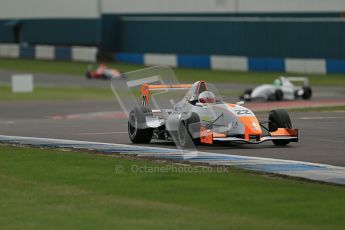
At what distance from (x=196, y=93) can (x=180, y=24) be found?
4185 cm

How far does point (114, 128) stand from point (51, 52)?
41.5 metres

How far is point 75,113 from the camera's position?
31953mm

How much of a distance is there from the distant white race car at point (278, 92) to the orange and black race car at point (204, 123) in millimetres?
18268

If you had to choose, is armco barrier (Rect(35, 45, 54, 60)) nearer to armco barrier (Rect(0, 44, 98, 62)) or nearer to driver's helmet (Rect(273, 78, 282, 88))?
armco barrier (Rect(0, 44, 98, 62))

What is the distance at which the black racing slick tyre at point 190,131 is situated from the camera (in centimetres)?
1683

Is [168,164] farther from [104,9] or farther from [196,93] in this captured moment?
[104,9]

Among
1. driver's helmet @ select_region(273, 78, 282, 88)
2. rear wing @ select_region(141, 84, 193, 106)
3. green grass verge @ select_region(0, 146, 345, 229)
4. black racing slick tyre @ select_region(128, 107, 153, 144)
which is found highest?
rear wing @ select_region(141, 84, 193, 106)

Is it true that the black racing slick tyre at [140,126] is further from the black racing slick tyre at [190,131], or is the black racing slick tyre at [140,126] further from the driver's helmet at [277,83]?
the driver's helmet at [277,83]

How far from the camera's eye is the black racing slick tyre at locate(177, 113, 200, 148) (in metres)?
16.8

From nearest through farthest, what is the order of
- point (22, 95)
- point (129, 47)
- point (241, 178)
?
point (241, 178) < point (22, 95) < point (129, 47)

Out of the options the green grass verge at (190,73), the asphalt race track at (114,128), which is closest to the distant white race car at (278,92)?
the asphalt race track at (114,128)

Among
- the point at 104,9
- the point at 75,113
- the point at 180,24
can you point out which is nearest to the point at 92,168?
the point at 75,113

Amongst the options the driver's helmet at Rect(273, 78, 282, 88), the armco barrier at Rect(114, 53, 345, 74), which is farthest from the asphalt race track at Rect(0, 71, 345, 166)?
the armco barrier at Rect(114, 53, 345, 74)

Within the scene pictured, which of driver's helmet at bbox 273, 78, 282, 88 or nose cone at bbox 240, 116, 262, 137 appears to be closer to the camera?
nose cone at bbox 240, 116, 262, 137
